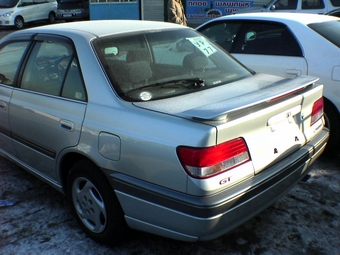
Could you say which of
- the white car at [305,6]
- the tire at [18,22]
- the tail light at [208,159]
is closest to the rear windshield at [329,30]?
the tail light at [208,159]

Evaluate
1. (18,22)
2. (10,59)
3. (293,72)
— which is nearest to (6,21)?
(18,22)

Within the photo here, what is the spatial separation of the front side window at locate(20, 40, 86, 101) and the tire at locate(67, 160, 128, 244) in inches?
22.0

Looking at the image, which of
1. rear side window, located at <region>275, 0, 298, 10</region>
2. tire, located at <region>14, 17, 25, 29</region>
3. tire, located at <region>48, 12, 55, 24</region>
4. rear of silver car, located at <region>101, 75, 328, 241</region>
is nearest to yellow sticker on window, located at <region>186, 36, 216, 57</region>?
rear of silver car, located at <region>101, 75, 328, 241</region>

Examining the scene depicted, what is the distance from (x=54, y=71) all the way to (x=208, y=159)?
1.72 m

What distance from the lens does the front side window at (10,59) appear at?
12.6 ft

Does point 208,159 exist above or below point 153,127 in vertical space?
below

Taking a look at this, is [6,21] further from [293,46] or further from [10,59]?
[293,46]

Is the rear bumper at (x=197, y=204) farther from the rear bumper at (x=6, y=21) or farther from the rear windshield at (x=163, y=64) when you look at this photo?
the rear bumper at (x=6, y=21)

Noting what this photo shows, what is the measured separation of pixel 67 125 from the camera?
3055mm

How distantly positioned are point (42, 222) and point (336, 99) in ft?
10.6

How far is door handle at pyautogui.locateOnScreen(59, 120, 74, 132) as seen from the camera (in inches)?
119

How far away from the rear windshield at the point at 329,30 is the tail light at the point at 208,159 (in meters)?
2.88

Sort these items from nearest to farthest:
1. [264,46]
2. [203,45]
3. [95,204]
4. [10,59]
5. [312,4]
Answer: [95,204]
[203,45]
[10,59]
[264,46]
[312,4]

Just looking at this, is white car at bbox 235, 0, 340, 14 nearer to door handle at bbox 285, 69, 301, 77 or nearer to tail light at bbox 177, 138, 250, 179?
door handle at bbox 285, 69, 301, 77
